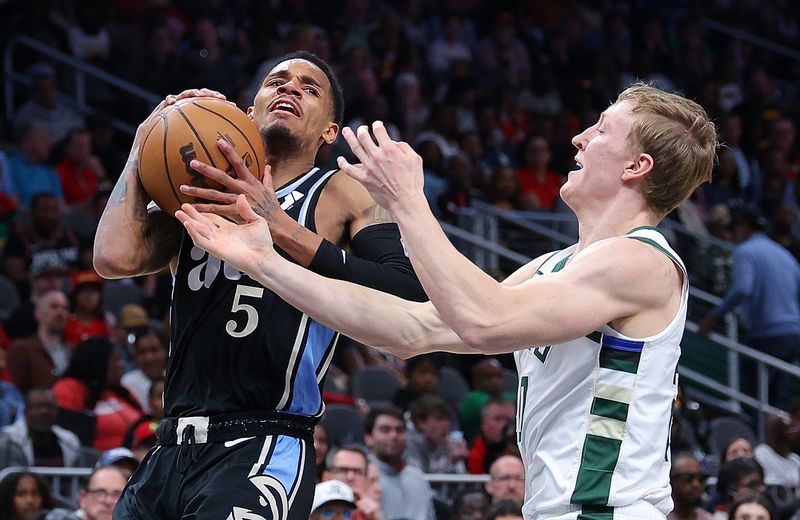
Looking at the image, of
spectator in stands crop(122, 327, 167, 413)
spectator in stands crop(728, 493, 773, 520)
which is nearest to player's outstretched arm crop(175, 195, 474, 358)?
spectator in stands crop(728, 493, 773, 520)

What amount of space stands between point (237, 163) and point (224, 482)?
3.15 feet

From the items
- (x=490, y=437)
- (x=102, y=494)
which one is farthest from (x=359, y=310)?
(x=490, y=437)

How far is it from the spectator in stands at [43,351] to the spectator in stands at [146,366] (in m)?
0.55

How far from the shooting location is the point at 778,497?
9195 millimetres

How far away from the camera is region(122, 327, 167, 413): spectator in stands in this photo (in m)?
8.87

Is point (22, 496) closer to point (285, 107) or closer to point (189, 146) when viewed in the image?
point (285, 107)

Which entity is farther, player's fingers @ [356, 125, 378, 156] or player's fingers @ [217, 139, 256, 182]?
player's fingers @ [217, 139, 256, 182]

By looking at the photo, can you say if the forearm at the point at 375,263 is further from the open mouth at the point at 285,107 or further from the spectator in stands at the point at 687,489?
the spectator in stands at the point at 687,489

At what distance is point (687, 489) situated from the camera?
807 cm

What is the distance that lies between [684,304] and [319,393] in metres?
1.27

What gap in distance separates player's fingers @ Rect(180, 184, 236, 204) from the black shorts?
0.76 meters

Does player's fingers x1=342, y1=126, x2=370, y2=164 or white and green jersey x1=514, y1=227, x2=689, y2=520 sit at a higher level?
player's fingers x1=342, y1=126, x2=370, y2=164

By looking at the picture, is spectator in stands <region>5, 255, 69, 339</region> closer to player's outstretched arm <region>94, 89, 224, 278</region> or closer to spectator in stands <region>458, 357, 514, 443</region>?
spectator in stands <region>458, 357, 514, 443</region>

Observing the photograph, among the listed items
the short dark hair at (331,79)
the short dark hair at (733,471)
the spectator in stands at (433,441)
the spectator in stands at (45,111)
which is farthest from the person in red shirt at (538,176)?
the short dark hair at (331,79)
